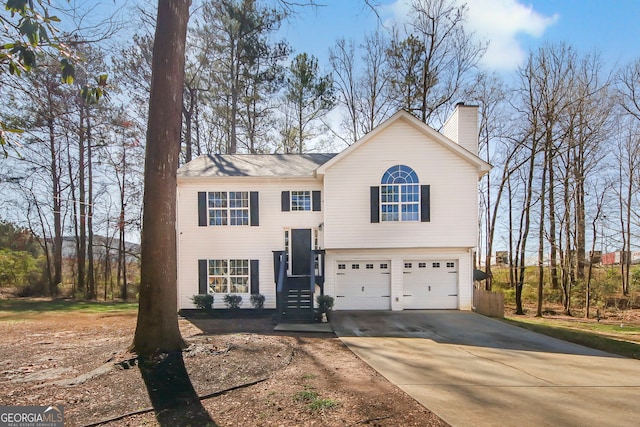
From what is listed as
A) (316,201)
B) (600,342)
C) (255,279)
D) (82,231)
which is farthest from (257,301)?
(82,231)

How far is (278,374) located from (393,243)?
325 inches

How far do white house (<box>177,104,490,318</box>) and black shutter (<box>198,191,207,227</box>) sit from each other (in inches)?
1.5

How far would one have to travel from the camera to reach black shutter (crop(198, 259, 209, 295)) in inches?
548

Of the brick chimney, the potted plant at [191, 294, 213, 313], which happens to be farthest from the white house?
the brick chimney

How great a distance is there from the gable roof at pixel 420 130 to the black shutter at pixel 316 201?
3.51 ft

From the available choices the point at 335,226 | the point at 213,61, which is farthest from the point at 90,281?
the point at 335,226

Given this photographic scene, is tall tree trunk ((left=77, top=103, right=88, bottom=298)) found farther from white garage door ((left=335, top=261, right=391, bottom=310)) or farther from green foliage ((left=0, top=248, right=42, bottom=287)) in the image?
white garage door ((left=335, top=261, right=391, bottom=310))

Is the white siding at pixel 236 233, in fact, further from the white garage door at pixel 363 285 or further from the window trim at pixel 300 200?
the white garage door at pixel 363 285

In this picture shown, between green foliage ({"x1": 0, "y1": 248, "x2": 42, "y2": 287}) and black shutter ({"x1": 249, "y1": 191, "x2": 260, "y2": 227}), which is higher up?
black shutter ({"x1": 249, "y1": 191, "x2": 260, "y2": 227})

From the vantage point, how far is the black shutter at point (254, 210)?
14133 mm

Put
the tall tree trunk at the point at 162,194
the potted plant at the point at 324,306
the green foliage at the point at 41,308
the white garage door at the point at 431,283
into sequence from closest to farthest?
the tall tree trunk at the point at 162,194 → the potted plant at the point at 324,306 → the white garage door at the point at 431,283 → the green foliage at the point at 41,308

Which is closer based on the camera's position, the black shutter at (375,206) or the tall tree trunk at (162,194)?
the tall tree trunk at (162,194)

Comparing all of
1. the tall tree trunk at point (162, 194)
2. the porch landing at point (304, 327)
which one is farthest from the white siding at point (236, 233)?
the tall tree trunk at point (162, 194)

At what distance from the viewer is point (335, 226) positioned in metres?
13.6
